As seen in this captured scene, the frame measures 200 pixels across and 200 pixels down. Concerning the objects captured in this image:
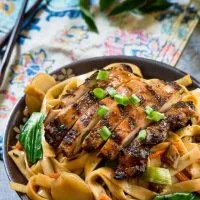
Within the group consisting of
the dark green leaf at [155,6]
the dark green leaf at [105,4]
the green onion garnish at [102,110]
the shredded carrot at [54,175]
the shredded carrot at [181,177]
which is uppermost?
the dark green leaf at [105,4]

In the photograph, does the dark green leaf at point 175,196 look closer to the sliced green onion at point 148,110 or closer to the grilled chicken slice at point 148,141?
the grilled chicken slice at point 148,141

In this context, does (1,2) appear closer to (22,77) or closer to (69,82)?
(22,77)

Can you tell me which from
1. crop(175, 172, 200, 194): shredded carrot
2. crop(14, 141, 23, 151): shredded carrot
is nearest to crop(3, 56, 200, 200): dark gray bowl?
crop(14, 141, 23, 151): shredded carrot

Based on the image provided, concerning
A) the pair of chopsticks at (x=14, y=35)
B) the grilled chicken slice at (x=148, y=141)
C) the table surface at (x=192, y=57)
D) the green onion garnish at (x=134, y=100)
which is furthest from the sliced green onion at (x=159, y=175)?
the pair of chopsticks at (x=14, y=35)

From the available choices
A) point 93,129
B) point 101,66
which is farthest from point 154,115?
point 101,66

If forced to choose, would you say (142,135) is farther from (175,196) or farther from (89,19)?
(89,19)

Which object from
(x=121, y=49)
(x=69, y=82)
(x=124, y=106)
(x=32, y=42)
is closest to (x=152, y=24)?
(x=121, y=49)

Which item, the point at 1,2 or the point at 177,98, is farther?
the point at 1,2

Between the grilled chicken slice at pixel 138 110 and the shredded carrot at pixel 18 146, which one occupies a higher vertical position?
the grilled chicken slice at pixel 138 110
